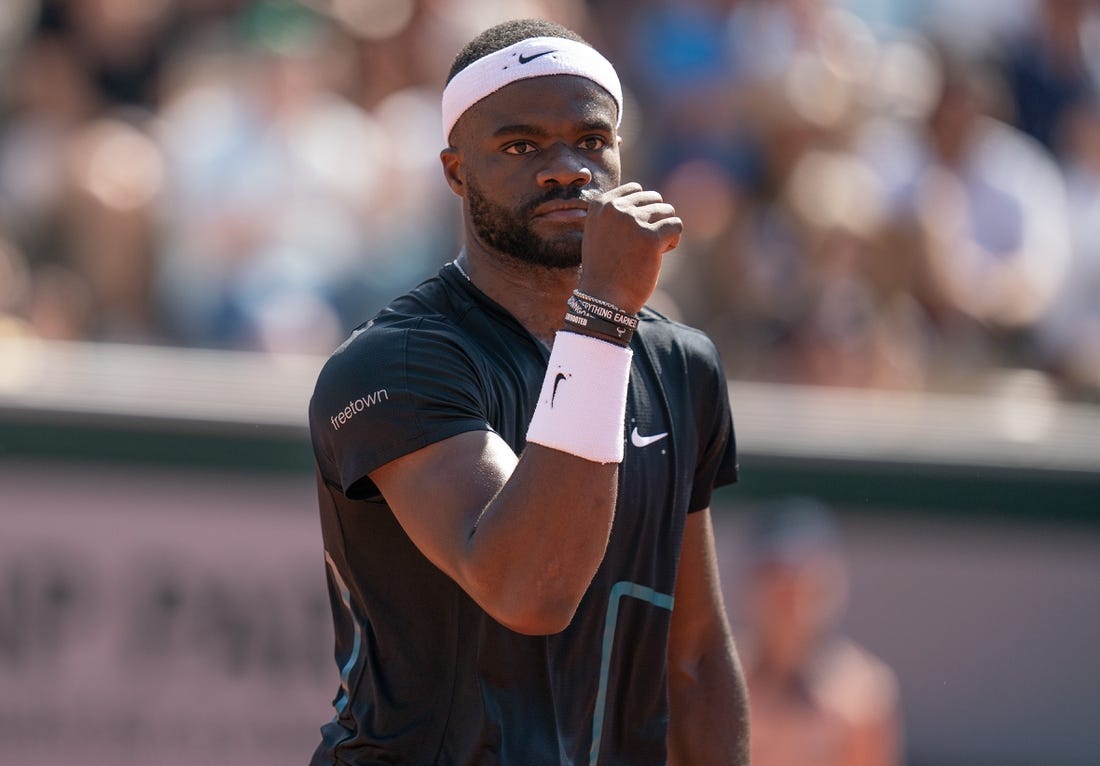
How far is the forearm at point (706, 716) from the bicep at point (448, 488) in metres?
0.82

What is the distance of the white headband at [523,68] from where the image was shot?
2908mm

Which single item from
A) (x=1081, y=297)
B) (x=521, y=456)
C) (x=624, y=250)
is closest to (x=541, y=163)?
(x=624, y=250)

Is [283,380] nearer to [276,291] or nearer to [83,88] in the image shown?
[276,291]

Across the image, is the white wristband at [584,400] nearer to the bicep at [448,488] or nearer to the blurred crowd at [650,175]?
the bicep at [448,488]

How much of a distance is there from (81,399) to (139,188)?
1.36 meters

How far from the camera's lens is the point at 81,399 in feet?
21.0

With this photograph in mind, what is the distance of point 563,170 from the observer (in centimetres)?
282

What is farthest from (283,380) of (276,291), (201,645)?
(201,645)

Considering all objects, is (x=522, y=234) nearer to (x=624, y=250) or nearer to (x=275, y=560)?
(x=624, y=250)

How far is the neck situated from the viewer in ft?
9.75

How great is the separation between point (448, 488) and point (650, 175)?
5457mm

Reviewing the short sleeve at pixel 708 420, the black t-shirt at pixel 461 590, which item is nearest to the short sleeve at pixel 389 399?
the black t-shirt at pixel 461 590

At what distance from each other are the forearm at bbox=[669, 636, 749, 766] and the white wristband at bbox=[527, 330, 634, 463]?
0.83 metres

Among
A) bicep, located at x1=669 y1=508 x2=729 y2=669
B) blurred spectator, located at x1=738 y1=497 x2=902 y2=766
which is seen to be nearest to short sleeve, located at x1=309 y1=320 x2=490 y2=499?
bicep, located at x1=669 y1=508 x2=729 y2=669
